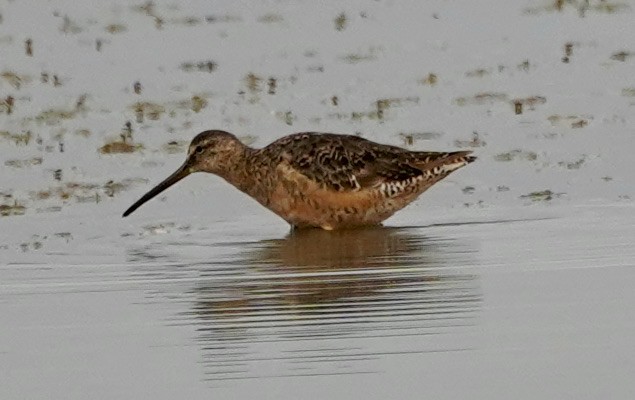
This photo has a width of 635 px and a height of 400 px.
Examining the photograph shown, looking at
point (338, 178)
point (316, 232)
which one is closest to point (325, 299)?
point (316, 232)

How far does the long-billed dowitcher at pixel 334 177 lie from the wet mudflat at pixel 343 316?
0.41 meters

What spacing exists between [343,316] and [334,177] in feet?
10.9

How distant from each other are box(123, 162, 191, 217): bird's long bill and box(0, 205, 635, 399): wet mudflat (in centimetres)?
74

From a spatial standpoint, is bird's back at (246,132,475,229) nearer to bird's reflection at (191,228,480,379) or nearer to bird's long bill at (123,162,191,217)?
bird's reflection at (191,228,480,379)

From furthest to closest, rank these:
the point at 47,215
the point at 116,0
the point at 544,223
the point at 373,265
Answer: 1. the point at 116,0
2. the point at 47,215
3. the point at 544,223
4. the point at 373,265

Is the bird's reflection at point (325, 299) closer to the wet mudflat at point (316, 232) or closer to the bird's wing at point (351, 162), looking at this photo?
the wet mudflat at point (316, 232)

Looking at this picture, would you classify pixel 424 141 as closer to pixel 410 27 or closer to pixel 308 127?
pixel 308 127

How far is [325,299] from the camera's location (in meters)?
9.72

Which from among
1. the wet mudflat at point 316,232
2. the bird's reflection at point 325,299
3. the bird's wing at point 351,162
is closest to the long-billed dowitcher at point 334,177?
the bird's wing at point 351,162

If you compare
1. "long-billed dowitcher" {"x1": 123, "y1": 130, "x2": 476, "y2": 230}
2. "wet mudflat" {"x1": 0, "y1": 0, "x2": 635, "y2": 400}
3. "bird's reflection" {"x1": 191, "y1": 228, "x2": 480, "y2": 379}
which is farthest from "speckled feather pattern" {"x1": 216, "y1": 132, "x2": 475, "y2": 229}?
"bird's reflection" {"x1": 191, "y1": 228, "x2": 480, "y2": 379}

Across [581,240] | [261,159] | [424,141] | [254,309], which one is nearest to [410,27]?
[424,141]

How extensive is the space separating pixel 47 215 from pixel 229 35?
609 centimetres

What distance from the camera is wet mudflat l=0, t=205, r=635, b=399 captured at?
8.02 meters

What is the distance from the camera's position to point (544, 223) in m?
11.8
